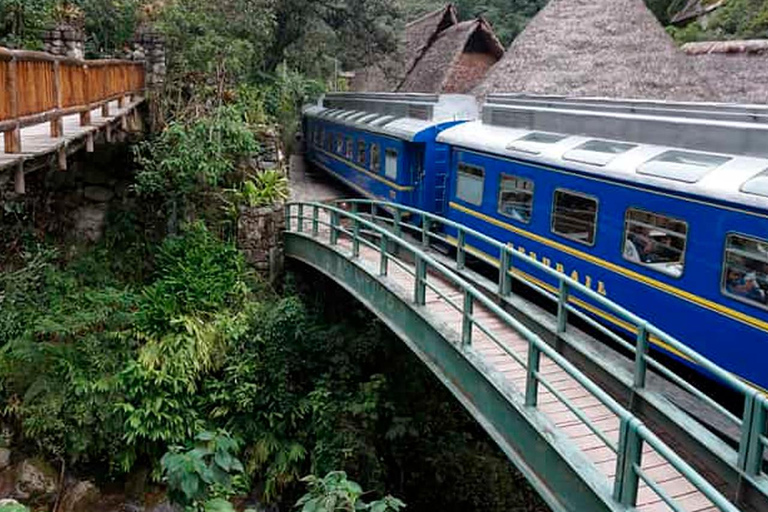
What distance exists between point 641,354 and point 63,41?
13.9 m

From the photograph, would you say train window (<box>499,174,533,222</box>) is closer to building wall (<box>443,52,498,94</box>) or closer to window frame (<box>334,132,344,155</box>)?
window frame (<box>334,132,344,155</box>)

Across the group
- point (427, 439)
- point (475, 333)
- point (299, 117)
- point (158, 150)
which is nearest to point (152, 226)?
point (158, 150)

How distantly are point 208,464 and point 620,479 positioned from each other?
3.13 metres

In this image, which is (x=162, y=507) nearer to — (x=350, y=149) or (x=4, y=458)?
(x=4, y=458)

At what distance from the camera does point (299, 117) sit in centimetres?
2905

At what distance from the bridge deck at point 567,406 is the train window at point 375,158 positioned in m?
6.60

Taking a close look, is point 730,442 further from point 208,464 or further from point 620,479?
point 208,464

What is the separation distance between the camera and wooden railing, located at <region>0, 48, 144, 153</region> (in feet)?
21.1

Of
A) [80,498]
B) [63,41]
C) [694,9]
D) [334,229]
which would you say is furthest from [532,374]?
[694,9]

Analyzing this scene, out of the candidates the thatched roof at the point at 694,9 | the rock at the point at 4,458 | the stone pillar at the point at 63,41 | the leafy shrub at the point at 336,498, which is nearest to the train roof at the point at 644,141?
the leafy shrub at the point at 336,498

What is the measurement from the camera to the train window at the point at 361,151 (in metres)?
18.6

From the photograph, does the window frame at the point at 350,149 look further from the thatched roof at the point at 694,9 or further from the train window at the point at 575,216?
the thatched roof at the point at 694,9

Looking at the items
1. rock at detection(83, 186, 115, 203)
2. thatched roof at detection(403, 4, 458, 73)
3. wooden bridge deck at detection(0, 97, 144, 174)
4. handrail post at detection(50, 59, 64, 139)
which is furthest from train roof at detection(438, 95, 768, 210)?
thatched roof at detection(403, 4, 458, 73)

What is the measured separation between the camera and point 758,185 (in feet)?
22.4
